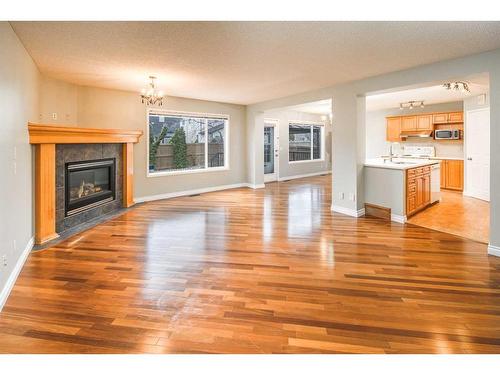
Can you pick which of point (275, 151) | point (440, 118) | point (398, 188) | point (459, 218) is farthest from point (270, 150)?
point (459, 218)

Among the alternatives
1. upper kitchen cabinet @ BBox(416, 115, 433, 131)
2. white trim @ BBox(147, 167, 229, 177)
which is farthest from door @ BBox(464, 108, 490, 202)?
white trim @ BBox(147, 167, 229, 177)

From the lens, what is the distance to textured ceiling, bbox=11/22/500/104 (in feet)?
10.1

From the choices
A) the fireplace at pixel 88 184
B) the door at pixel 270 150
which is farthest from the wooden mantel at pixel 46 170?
the door at pixel 270 150

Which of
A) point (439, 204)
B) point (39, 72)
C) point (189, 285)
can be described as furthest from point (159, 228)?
point (439, 204)

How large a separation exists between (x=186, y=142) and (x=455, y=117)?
6958mm

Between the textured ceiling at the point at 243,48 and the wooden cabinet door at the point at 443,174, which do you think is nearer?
the textured ceiling at the point at 243,48

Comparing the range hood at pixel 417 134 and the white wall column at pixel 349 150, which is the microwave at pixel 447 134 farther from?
the white wall column at pixel 349 150

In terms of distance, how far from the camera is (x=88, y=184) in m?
5.46

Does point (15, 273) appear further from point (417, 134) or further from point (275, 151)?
point (417, 134)

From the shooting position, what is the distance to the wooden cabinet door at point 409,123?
9031mm

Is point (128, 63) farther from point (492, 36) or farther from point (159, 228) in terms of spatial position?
point (492, 36)

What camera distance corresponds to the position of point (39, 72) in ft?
15.9

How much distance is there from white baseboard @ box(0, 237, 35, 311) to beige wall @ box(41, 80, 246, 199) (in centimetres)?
258

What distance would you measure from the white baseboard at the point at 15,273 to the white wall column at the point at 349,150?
482 centimetres
